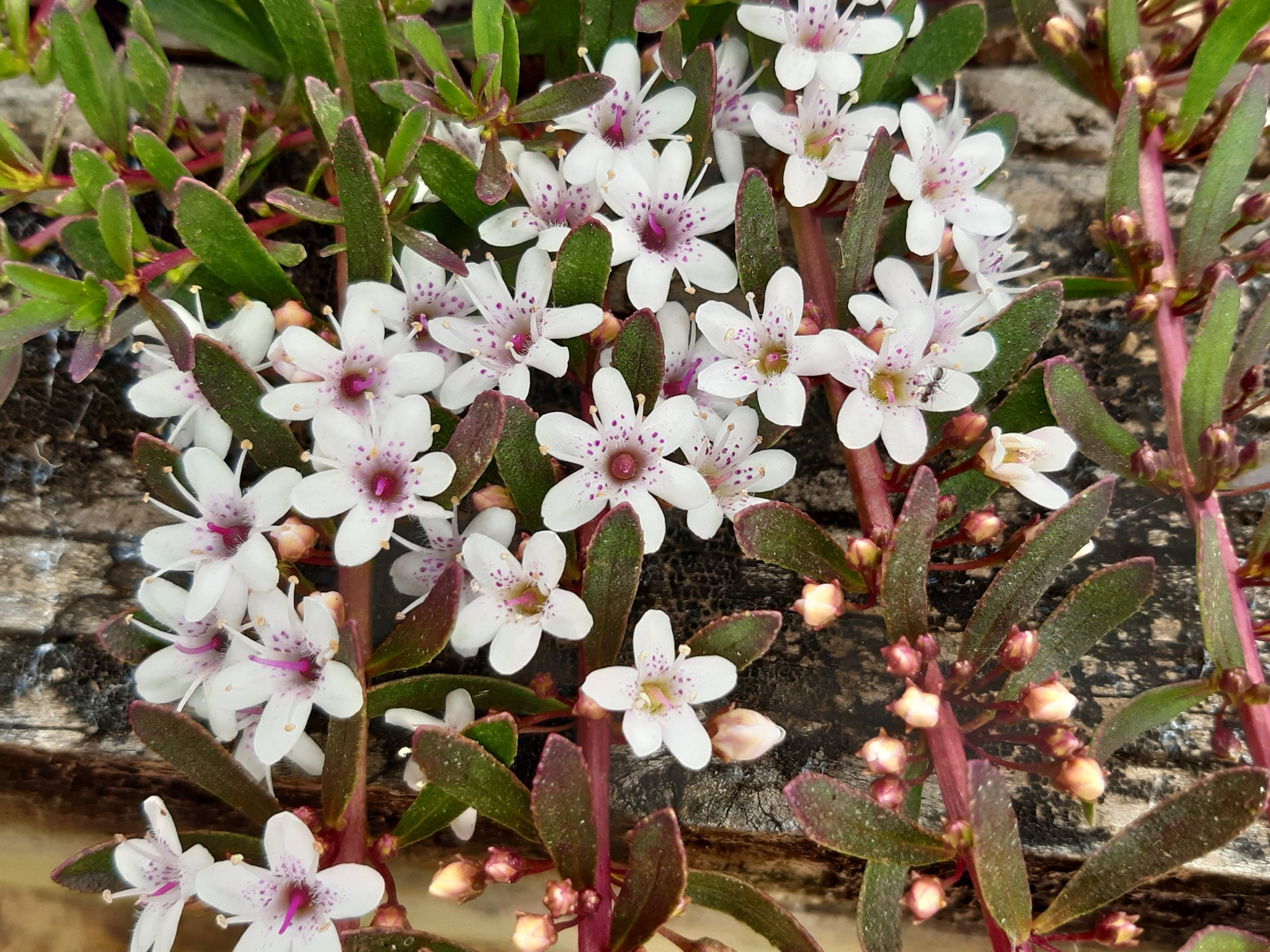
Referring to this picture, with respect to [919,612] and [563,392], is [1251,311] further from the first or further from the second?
[563,392]

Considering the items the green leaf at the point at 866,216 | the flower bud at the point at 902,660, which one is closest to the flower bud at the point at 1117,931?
the flower bud at the point at 902,660

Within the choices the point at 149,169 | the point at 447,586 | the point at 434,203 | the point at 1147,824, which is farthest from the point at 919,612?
the point at 149,169

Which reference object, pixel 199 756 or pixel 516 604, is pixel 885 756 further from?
pixel 199 756

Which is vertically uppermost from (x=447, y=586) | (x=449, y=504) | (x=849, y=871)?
(x=449, y=504)

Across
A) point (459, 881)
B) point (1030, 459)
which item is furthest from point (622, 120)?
point (459, 881)

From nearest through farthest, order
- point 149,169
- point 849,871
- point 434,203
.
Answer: point 149,169, point 434,203, point 849,871

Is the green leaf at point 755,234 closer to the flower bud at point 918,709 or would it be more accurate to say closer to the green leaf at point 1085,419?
the green leaf at point 1085,419
